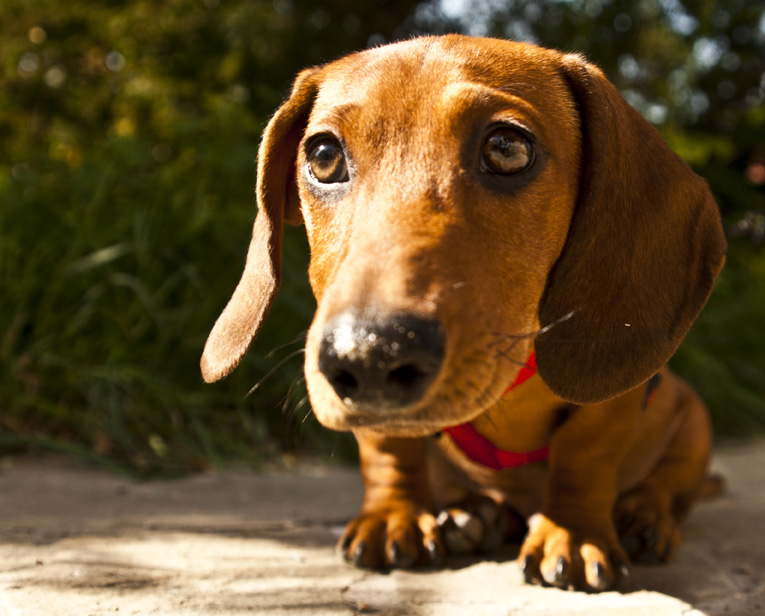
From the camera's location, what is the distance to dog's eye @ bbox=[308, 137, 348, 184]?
80.4 inches

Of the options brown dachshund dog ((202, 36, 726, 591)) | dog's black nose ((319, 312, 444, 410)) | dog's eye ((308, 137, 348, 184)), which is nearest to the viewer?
dog's black nose ((319, 312, 444, 410))

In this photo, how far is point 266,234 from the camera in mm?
2289

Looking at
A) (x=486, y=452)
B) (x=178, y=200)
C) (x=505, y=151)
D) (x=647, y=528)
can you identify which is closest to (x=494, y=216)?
(x=505, y=151)

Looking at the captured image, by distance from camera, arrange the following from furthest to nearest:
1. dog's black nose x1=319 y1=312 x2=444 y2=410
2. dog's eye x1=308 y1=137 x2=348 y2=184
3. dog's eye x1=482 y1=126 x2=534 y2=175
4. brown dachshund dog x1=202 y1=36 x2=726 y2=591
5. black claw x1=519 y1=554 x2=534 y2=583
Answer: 1. black claw x1=519 y1=554 x2=534 y2=583
2. dog's eye x1=308 y1=137 x2=348 y2=184
3. dog's eye x1=482 y1=126 x2=534 y2=175
4. brown dachshund dog x1=202 y1=36 x2=726 y2=591
5. dog's black nose x1=319 y1=312 x2=444 y2=410

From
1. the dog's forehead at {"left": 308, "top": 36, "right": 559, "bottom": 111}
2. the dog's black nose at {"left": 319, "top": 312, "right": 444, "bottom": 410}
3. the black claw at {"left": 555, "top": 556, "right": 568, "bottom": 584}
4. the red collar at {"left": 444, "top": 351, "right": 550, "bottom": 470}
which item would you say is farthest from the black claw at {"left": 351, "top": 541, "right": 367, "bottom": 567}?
the dog's forehead at {"left": 308, "top": 36, "right": 559, "bottom": 111}

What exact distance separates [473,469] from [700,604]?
2.73 feet

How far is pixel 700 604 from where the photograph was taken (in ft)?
6.69

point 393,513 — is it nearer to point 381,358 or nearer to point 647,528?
point 647,528

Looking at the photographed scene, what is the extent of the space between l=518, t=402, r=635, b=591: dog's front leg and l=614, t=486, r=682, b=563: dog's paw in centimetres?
17

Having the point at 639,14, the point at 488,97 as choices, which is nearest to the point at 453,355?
the point at 488,97

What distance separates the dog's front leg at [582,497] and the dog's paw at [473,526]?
172 millimetres

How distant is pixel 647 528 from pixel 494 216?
1.18m

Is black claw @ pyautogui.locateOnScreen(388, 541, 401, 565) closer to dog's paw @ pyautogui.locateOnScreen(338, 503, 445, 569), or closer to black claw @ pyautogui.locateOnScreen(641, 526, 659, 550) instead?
dog's paw @ pyautogui.locateOnScreen(338, 503, 445, 569)

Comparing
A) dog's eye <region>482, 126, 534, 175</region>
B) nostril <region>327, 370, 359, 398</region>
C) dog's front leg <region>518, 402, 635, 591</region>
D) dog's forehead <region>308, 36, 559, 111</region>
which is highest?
dog's forehead <region>308, 36, 559, 111</region>
